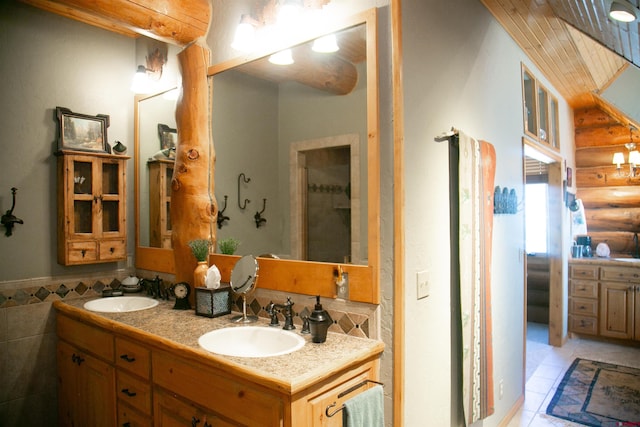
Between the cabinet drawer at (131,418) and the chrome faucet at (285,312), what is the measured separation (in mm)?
704

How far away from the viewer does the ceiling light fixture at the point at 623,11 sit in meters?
2.02

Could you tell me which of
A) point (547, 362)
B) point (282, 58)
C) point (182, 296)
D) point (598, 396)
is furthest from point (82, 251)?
point (547, 362)

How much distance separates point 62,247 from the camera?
2.68 m

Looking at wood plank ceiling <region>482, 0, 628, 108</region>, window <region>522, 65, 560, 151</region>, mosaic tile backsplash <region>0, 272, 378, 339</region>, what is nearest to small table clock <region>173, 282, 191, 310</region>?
mosaic tile backsplash <region>0, 272, 378, 339</region>

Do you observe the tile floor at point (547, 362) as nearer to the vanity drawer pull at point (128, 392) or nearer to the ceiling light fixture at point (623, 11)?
the vanity drawer pull at point (128, 392)

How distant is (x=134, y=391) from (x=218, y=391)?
676 mm

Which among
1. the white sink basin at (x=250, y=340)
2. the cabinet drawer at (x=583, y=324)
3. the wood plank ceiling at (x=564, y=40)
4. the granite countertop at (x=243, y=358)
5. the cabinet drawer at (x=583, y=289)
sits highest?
the wood plank ceiling at (x=564, y=40)

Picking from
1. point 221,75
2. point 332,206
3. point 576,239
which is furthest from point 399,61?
point 576,239

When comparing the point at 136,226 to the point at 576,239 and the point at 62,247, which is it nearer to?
the point at 62,247

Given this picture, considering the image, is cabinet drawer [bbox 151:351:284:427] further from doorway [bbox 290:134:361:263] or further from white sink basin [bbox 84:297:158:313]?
white sink basin [bbox 84:297:158:313]

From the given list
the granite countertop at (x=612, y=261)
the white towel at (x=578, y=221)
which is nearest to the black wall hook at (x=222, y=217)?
the granite countertop at (x=612, y=261)

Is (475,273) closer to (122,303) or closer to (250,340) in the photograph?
(250,340)

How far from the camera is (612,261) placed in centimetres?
454

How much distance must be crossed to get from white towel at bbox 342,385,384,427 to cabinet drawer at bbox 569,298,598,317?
4140mm
